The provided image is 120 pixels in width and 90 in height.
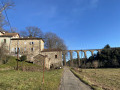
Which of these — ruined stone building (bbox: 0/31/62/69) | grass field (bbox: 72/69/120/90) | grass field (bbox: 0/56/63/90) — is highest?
ruined stone building (bbox: 0/31/62/69)

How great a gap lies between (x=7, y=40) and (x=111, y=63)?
41.3 meters

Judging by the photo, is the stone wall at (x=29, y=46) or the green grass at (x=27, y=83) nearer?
the green grass at (x=27, y=83)

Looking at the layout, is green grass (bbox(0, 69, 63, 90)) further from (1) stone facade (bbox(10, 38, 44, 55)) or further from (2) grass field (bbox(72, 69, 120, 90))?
(1) stone facade (bbox(10, 38, 44, 55))

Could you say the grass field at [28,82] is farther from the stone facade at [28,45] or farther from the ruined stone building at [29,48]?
the stone facade at [28,45]

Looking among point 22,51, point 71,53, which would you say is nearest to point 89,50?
point 71,53

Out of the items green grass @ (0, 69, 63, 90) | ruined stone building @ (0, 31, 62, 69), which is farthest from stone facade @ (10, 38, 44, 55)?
green grass @ (0, 69, 63, 90)

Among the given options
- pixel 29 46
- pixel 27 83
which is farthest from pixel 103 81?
pixel 29 46

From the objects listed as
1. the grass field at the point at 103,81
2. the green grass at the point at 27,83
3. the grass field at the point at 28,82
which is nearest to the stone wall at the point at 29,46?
the grass field at the point at 103,81

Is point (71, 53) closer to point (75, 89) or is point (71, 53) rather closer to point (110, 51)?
point (110, 51)

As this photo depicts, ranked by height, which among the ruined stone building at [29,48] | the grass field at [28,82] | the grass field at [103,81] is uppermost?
the ruined stone building at [29,48]

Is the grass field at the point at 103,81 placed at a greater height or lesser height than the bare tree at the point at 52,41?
lesser

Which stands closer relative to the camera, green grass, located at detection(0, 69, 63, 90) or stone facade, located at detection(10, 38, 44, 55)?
green grass, located at detection(0, 69, 63, 90)

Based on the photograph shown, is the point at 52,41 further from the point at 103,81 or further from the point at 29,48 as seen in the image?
the point at 103,81

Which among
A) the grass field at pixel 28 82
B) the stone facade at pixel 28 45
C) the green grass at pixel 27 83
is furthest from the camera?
the stone facade at pixel 28 45
